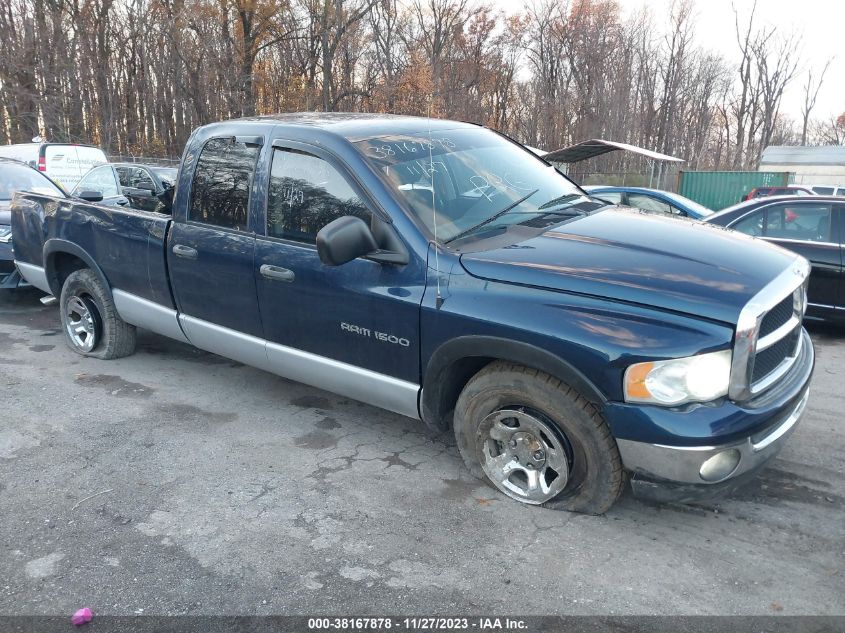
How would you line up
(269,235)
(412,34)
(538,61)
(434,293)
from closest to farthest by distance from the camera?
1. (434,293)
2. (269,235)
3. (412,34)
4. (538,61)

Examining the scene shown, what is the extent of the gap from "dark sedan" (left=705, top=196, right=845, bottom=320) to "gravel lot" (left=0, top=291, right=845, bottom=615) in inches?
83.7

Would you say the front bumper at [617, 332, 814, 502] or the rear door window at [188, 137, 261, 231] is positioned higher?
the rear door window at [188, 137, 261, 231]

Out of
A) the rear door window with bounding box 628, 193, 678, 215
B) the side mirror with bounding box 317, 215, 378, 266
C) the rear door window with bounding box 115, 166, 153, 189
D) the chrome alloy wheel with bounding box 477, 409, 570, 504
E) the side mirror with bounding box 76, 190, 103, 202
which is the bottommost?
the chrome alloy wheel with bounding box 477, 409, 570, 504

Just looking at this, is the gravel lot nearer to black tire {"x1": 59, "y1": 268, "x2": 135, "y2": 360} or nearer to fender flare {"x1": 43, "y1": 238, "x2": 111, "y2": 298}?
black tire {"x1": 59, "y1": 268, "x2": 135, "y2": 360}

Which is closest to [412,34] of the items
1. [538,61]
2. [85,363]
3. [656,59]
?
[538,61]

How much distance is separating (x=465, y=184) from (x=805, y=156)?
40.8 metres

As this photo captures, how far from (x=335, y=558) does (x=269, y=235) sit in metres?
1.97

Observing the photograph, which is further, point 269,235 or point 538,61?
point 538,61

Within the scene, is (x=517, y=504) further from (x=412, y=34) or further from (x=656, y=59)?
(x=656, y=59)

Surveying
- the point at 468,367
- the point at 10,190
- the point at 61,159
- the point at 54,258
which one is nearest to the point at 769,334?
the point at 468,367

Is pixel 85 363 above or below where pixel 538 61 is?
below

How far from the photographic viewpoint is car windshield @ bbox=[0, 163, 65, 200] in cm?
835

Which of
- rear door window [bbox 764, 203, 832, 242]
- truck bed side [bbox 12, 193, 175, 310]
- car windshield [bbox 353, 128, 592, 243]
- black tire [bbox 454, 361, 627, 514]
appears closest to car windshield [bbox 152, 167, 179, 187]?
truck bed side [bbox 12, 193, 175, 310]

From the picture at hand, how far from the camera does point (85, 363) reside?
5.75 meters
